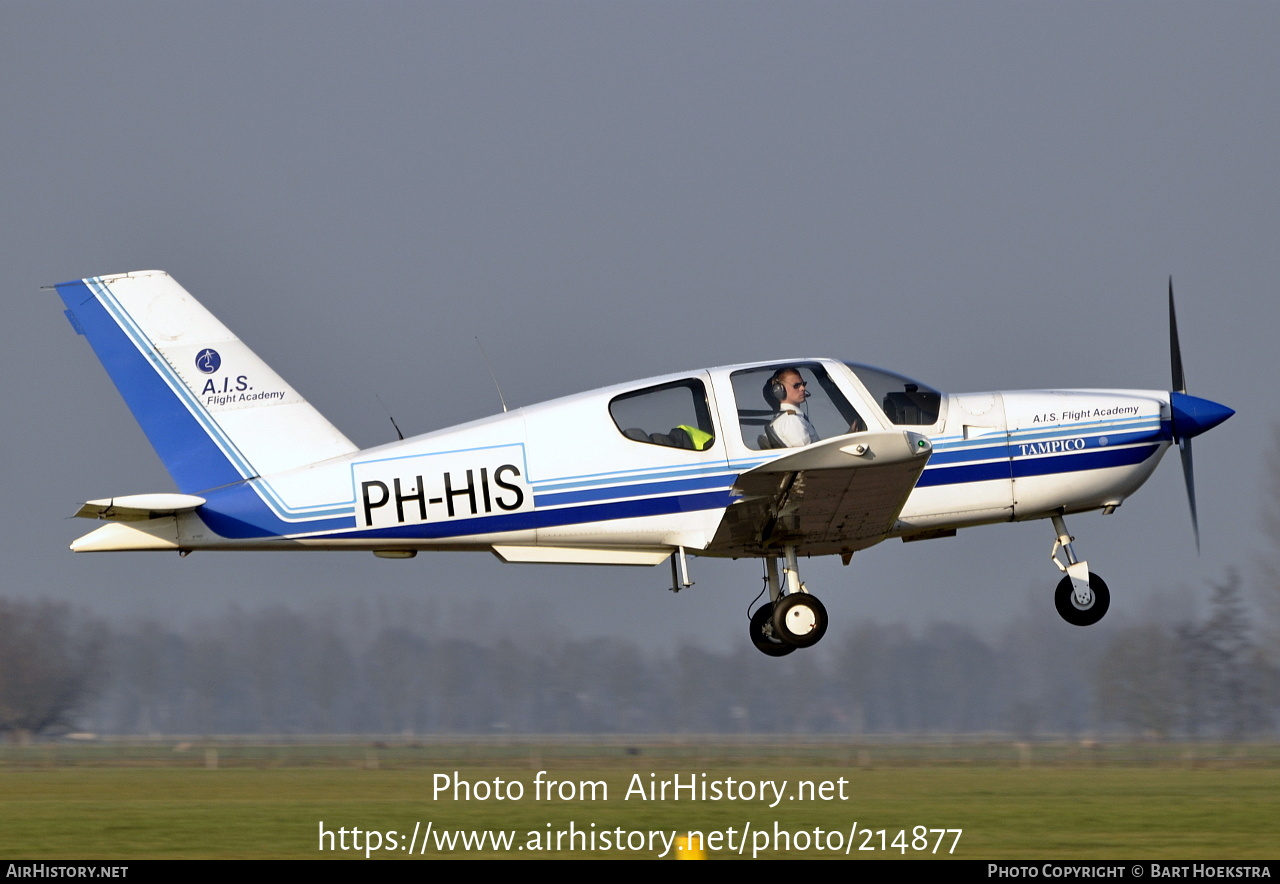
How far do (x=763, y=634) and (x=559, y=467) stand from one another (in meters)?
2.34

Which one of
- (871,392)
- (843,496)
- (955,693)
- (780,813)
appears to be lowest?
(955,693)

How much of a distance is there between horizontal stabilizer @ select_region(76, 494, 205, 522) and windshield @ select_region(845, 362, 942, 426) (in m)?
5.36

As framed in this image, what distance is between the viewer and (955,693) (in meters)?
46.7

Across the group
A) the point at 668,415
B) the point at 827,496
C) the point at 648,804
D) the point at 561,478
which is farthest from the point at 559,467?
the point at 648,804

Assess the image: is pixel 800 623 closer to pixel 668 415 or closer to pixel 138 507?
pixel 668 415

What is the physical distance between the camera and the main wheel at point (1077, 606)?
12492 mm

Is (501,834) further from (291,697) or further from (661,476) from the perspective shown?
(291,697)

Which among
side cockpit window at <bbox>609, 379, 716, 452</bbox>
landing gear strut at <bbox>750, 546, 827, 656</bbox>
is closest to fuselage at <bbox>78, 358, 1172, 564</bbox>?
side cockpit window at <bbox>609, 379, 716, 452</bbox>

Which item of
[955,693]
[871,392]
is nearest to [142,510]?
[871,392]

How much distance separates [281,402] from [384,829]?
5169 millimetres

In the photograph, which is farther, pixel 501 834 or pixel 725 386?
pixel 501 834

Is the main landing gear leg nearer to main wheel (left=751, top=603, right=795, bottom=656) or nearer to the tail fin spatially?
main wheel (left=751, top=603, right=795, bottom=656)

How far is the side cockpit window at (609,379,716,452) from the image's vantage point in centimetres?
1173

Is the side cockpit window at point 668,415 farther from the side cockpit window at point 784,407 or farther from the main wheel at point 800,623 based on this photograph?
the main wheel at point 800,623
